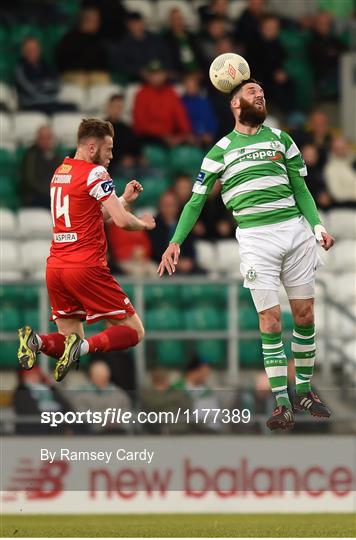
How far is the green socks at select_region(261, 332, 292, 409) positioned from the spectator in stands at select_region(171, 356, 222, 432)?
2528 mm

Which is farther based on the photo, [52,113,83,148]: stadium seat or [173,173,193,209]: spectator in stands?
[52,113,83,148]: stadium seat

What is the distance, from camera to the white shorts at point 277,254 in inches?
522

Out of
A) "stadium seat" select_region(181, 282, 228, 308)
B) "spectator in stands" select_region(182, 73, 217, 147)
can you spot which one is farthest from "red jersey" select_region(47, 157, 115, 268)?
"spectator in stands" select_region(182, 73, 217, 147)

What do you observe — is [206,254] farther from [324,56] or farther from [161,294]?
[324,56]

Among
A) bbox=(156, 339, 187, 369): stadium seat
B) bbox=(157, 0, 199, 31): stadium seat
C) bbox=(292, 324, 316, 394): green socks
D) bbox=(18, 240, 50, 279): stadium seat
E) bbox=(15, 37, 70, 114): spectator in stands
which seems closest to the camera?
bbox=(292, 324, 316, 394): green socks

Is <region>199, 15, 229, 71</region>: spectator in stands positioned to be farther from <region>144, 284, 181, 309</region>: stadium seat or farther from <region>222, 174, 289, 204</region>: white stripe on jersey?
<region>222, 174, 289, 204</region>: white stripe on jersey

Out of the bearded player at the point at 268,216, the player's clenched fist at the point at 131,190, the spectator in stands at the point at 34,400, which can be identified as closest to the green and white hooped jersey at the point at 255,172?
the bearded player at the point at 268,216

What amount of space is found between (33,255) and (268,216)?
5301 mm

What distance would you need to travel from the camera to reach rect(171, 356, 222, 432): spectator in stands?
16.4m

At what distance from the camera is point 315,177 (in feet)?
64.2

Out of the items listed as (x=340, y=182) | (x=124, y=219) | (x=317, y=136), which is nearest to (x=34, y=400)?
(x=124, y=219)

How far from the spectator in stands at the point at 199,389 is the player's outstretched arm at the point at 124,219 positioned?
3433mm

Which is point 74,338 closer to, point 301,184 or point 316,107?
point 301,184

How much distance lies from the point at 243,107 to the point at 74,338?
207cm
